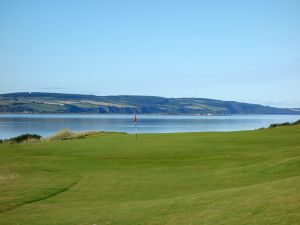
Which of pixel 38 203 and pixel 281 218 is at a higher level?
pixel 281 218

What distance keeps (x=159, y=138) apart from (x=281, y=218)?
29.6 metres

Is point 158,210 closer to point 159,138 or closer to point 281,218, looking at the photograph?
point 281,218

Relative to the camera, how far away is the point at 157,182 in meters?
20.6

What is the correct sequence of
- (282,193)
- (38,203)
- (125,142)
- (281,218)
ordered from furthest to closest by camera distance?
1. (125,142)
2. (38,203)
3. (282,193)
4. (281,218)

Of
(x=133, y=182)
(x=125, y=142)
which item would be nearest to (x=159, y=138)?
(x=125, y=142)

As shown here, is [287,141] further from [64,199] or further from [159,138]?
[64,199]

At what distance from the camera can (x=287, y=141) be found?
3578 centimetres

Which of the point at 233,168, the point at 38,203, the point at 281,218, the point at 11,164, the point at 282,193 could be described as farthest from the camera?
the point at 11,164

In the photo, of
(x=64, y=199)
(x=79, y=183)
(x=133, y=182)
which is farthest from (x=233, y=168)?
(x=64, y=199)

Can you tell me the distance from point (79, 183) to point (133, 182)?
8.41 feet

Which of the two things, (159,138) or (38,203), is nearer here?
(38,203)

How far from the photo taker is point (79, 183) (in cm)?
2095

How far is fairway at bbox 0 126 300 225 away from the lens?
12.4 m

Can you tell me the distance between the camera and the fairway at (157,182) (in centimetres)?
1238
